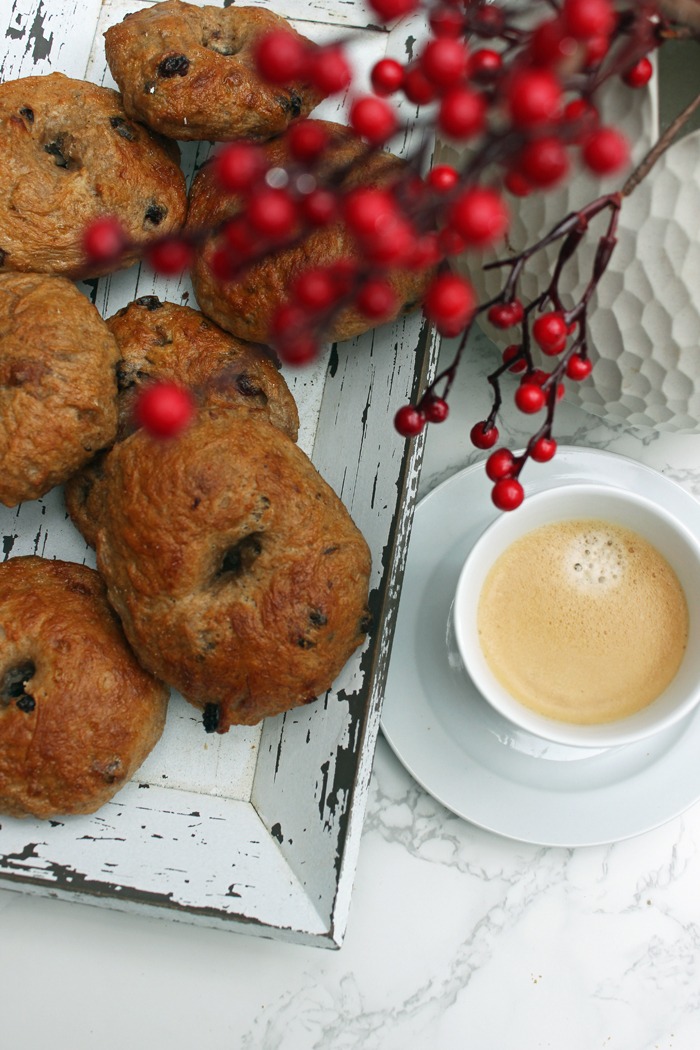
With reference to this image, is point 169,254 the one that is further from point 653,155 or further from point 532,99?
point 653,155

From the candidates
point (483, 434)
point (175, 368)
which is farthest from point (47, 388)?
point (483, 434)

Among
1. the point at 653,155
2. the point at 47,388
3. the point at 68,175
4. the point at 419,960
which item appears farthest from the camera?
the point at 419,960

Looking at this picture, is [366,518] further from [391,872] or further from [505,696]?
[391,872]

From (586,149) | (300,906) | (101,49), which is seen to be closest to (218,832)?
(300,906)

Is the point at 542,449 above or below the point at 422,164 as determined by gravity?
below

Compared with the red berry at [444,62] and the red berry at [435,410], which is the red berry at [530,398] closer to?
the red berry at [435,410]

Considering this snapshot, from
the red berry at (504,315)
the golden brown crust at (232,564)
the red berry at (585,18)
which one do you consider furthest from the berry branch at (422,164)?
the golden brown crust at (232,564)
